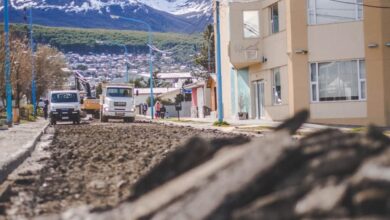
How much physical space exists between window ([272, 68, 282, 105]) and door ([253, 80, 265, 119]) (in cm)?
246

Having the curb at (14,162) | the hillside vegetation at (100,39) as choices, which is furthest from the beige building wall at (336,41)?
the hillside vegetation at (100,39)

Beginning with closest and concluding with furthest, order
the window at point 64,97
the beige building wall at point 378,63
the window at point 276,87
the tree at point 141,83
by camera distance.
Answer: the beige building wall at point 378,63 < the window at point 276,87 < the window at point 64,97 < the tree at point 141,83

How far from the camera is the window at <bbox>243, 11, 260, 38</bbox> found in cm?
3841

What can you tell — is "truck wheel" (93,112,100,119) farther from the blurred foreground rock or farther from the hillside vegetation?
the hillside vegetation

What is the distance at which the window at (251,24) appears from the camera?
38406mm

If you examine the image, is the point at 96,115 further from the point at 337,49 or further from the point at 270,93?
the point at 337,49

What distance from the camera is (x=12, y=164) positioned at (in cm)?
1452

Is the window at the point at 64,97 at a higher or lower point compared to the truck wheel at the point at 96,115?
higher

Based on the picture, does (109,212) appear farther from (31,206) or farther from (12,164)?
(12,164)

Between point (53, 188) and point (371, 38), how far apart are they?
76.4ft

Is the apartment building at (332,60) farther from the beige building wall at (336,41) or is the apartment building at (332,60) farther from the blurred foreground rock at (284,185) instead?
the blurred foreground rock at (284,185)

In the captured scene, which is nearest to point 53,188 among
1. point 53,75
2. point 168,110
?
point 168,110

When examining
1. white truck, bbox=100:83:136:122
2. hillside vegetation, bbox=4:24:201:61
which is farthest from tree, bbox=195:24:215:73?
hillside vegetation, bbox=4:24:201:61

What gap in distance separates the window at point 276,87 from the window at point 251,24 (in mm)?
2932
